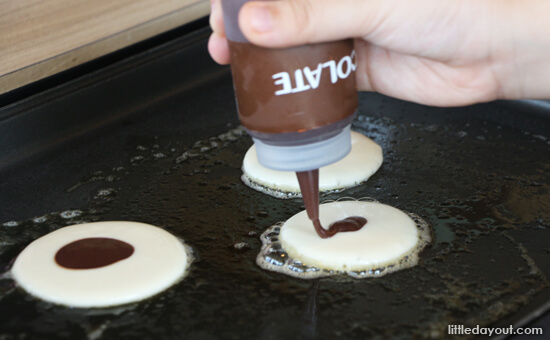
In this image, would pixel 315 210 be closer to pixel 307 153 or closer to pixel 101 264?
pixel 307 153

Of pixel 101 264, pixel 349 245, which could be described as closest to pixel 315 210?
pixel 349 245

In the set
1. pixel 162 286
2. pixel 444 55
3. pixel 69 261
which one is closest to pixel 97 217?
pixel 69 261

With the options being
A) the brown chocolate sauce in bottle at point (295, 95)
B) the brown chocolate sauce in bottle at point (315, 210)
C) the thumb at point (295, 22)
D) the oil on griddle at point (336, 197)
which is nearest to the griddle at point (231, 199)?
the oil on griddle at point (336, 197)

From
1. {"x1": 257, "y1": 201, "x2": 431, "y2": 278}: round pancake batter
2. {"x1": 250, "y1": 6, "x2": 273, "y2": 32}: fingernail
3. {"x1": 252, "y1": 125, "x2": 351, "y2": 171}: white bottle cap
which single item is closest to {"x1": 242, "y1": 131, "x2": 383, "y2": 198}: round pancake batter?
{"x1": 257, "y1": 201, "x2": 431, "y2": 278}: round pancake batter

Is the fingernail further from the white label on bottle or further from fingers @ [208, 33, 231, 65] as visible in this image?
fingers @ [208, 33, 231, 65]

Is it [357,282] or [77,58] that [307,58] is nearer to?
[357,282]

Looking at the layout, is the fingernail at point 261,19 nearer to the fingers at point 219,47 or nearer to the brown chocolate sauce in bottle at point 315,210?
the brown chocolate sauce in bottle at point 315,210
